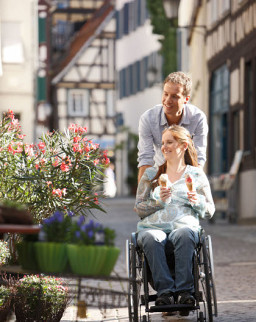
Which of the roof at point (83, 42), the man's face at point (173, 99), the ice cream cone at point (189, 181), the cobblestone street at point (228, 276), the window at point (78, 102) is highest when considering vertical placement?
the roof at point (83, 42)

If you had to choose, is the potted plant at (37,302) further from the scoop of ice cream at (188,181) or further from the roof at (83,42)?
the roof at (83,42)

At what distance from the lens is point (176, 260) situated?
6062mm

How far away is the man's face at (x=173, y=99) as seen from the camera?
6590 mm

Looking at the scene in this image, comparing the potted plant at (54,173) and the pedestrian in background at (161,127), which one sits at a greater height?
the pedestrian in background at (161,127)

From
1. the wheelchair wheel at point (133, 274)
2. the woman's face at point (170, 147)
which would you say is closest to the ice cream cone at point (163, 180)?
the woman's face at point (170, 147)

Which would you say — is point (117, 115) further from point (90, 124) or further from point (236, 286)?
point (236, 286)

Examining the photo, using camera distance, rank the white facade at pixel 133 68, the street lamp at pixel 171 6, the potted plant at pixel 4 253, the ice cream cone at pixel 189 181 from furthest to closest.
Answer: the white facade at pixel 133 68
the street lamp at pixel 171 6
the potted plant at pixel 4 253
the ice cream cone at pixel 189 181

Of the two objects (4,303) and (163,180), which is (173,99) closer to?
(163,180)

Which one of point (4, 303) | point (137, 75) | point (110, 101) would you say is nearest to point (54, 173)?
point (4, 303)

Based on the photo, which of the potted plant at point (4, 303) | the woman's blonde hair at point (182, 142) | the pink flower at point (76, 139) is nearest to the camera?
the potted plant at point (4, 303)

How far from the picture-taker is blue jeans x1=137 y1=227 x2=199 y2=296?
602 cm

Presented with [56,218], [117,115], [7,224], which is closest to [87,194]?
[56,218]

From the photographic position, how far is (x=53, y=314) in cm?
597

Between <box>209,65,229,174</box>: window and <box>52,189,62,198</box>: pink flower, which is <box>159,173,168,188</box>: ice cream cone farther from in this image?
<box>209,65,229,174</box>: window
